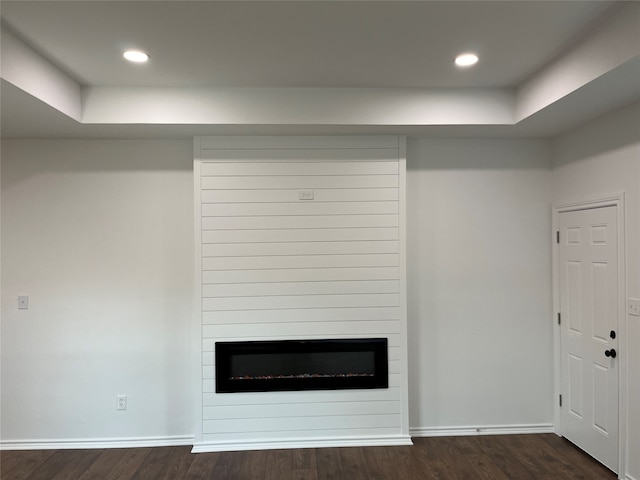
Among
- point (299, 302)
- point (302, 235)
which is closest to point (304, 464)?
point (299, 302)

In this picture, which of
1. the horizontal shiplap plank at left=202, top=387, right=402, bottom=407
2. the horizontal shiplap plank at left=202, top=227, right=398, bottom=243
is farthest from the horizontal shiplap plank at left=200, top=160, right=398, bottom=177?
the horizontal shiplap plank at left=202, top=387, right=402, bottom=407

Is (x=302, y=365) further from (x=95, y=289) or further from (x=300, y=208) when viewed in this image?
(x=95, y=289)

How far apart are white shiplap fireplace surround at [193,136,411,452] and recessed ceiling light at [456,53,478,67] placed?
83 centimetres

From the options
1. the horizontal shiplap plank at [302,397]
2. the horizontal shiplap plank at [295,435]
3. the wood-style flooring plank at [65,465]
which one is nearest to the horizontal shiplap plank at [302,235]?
the horizontal shiplap plank at [302,397]

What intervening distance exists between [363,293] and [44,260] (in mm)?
2715

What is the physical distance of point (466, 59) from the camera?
2.45 m

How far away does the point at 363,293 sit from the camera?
322 cm

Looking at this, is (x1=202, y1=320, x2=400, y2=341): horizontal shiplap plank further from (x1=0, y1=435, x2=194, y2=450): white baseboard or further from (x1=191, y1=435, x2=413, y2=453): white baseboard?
(x1=0, y1=435, x2=194, y2=450): white baseboard

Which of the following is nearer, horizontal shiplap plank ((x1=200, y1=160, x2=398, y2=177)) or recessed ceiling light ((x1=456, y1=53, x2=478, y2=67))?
recessed ceiling light ((x1=456, y1=53, x2=478, y2=67))

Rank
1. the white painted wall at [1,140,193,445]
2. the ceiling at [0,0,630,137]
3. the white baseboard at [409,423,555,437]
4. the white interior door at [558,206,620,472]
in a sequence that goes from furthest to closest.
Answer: the white baseboard at [409,423,555,437] → the white painted wall at [1,140,193,445] → the white interior door at [558,206,620,472] → the ceiling at [0,0,630,137]

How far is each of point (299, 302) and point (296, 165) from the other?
1.15 metres

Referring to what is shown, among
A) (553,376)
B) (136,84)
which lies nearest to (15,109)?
(136,84)

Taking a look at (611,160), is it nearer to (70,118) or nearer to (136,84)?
(136,84)

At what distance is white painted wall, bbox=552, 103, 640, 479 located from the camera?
99.0 inches
